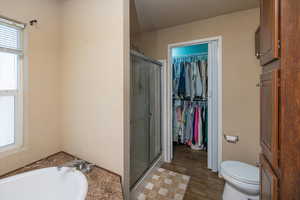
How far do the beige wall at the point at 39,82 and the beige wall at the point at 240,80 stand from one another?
7.05ft

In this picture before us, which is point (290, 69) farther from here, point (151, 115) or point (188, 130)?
point (188, 130)

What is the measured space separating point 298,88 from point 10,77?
2.25 m

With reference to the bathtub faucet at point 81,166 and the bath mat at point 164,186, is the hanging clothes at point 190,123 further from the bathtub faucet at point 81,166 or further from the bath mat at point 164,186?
the bathtub faucet at point 81,166

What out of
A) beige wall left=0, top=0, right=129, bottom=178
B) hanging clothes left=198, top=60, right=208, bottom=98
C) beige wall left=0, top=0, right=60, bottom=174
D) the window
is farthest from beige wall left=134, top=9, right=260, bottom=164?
the window

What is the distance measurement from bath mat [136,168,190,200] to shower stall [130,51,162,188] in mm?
156

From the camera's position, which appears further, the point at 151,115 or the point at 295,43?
the point at 151,115

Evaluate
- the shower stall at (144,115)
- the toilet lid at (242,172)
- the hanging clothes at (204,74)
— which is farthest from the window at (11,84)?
the hanging clothes at (204,74)

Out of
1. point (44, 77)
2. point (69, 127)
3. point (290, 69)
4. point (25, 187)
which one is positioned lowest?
point (25, 187)

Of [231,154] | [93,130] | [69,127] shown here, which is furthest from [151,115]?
[231,154]

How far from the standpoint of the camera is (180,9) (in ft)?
6.27

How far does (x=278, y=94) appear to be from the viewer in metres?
0.69

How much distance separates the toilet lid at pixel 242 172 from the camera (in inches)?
53.5

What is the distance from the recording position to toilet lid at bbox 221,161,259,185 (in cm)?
136

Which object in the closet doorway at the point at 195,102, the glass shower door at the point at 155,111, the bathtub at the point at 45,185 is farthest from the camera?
the glass shower door at the point at 155,111
